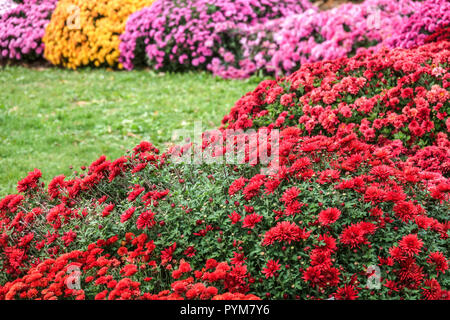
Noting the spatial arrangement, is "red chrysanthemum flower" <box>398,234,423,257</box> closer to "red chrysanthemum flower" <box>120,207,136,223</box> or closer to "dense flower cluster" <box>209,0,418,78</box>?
"red chrysanthemum flower" <box>120,207,136,223</box>

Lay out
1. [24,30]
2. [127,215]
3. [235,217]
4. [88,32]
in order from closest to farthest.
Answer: [235,217] < [127,215] < [88,32] < [24,30]

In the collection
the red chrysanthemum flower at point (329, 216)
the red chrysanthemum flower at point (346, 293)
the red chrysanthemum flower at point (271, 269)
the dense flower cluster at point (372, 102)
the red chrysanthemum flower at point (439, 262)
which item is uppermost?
the dense flower cluster at point (372, 102)

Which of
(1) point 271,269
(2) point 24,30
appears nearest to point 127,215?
(1) point 271,269

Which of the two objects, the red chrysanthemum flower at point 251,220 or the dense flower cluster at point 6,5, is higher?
the dense flower cluster at point 6,5

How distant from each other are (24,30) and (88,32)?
240cm

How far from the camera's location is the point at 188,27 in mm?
9305

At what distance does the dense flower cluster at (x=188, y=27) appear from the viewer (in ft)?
30.0

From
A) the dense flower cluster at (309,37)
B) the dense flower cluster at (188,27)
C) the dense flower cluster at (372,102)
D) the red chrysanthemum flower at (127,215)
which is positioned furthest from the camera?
the dense flower cluster at (188,27)

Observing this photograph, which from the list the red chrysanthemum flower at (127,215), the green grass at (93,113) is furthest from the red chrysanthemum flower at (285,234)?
the green grass at (93,113)

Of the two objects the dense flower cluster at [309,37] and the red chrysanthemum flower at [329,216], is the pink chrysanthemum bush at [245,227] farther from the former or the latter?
the dense flower cluster at [309,37]

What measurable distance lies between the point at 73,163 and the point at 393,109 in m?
3.68

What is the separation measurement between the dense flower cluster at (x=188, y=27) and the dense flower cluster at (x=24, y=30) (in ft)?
10.1

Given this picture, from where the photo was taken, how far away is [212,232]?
2496 millimetres

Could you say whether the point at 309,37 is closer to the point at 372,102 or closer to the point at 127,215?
the point at 372,102
